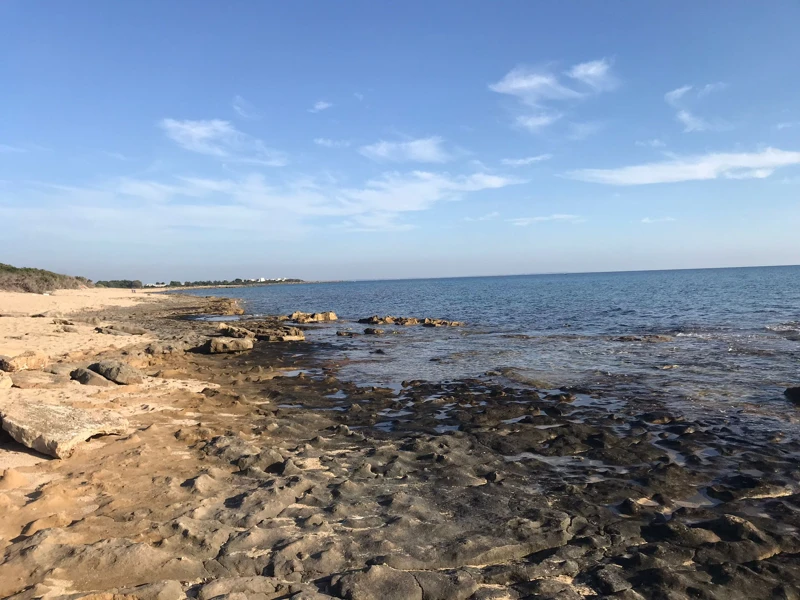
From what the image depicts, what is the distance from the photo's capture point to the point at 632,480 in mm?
7539

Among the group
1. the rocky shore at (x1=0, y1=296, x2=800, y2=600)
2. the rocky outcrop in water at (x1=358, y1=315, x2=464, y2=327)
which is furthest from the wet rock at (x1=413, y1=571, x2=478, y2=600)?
the rocky outcrop in water at (x1=358, y1=315, x2=464, y2=327)

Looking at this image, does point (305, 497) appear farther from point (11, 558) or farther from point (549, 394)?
point (549, 394)

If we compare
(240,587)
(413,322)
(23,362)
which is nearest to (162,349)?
(23,362)

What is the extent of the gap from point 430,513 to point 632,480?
3.41 m

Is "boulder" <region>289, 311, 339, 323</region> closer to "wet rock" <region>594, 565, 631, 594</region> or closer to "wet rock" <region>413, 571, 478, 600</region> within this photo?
"wet rock" <region>413, 571, 478, 600</region>

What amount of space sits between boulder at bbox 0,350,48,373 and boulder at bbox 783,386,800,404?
18822 mm

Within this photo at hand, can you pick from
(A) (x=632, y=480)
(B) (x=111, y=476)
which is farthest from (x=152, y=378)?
(A) (x=632, y=480)

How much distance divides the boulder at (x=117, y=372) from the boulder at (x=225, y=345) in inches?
305

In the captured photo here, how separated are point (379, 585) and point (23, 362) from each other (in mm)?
12133

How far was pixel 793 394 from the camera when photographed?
1200cm

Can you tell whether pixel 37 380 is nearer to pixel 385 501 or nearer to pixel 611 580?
pixel 385 501

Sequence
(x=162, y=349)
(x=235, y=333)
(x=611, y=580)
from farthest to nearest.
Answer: (x=235, y=333), (x=162, y=349), (x=611, y=580)

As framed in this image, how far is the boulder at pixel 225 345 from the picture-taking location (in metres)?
20.5

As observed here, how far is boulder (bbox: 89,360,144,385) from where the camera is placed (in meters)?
12.2
